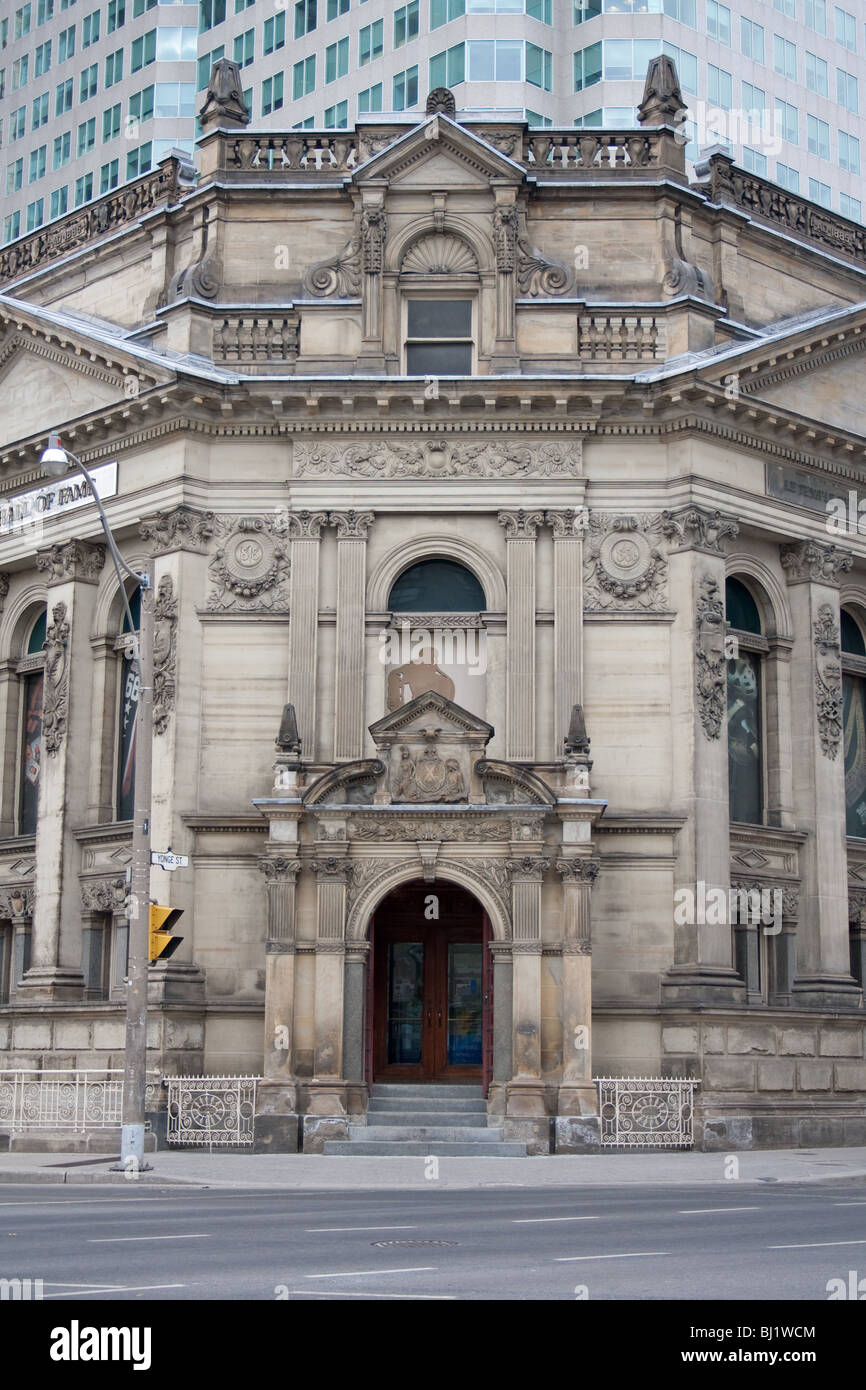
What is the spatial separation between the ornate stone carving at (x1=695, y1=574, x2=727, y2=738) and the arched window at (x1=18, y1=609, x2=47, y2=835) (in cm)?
1613

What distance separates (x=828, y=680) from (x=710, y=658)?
4.54m

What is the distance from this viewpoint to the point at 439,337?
128 feet

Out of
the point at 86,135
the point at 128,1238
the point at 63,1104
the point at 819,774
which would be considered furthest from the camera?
the point at 86,135

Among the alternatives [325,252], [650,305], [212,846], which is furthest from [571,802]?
[325,252]

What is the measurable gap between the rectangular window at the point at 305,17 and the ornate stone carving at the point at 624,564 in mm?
47024

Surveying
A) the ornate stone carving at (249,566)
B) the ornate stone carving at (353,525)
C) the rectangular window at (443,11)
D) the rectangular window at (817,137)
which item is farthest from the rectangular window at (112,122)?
the ornate stone carving at (353,525)

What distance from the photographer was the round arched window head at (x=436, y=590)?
37750mm

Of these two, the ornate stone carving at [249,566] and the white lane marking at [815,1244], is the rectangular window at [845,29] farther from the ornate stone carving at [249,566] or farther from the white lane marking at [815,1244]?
the white lane marking at [815,1244]

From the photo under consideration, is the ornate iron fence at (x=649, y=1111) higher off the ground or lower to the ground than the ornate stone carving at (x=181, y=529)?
lower

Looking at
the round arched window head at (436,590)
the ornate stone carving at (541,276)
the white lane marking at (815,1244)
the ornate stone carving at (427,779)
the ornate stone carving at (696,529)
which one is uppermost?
the ornate stone carving at (541,276)

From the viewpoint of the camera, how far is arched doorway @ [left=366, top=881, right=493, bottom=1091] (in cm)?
3609

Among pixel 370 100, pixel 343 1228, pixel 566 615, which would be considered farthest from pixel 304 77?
pixel 343 1228

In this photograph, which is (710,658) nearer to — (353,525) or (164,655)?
(353,525)

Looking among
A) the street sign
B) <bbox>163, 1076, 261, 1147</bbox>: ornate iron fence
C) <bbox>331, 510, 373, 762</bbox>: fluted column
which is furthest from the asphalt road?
<bbox>331, 510, 373, 762</bbox>: fluted column
